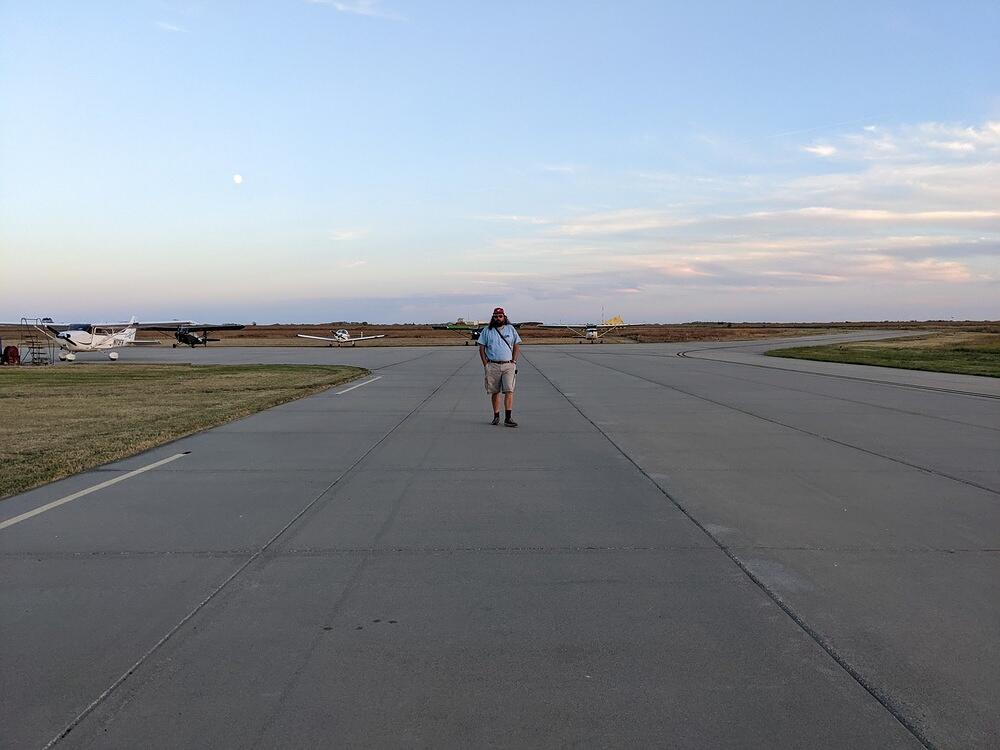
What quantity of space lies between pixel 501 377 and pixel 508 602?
7643 millimetres

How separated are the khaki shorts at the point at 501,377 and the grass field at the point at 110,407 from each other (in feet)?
14.9

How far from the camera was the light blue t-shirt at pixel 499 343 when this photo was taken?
1166cm

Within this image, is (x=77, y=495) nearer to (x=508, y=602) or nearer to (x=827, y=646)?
(x=508, y=602)

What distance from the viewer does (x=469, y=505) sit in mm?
6391

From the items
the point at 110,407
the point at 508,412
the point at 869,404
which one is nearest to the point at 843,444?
the point at 508,412

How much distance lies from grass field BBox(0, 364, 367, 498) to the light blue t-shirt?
4620mm

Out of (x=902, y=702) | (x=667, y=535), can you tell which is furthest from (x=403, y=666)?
(x=667, y=535)

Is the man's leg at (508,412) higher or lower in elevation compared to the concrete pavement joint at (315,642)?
higher

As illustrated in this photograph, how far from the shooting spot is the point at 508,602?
4.14 metres

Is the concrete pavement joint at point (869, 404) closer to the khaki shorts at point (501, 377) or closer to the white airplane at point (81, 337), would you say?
the khaki shorts at point (501, 377)

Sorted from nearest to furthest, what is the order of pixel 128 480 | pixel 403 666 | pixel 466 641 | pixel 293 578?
pixel 403 666
pixel 466 641
pixel 293 578
pixel 128 480

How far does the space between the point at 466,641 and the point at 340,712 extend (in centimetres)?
81

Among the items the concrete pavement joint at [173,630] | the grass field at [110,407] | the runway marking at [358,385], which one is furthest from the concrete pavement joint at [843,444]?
the grass field at [110,407]

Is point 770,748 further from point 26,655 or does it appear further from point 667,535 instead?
point 26,655
